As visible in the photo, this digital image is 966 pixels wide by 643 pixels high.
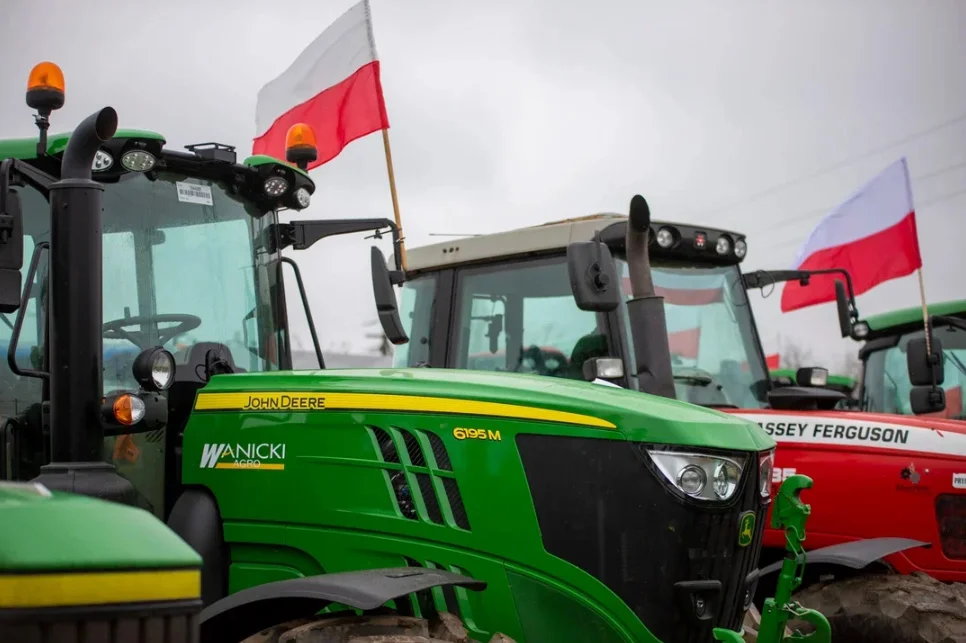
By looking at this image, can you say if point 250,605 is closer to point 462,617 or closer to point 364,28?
point 462,617

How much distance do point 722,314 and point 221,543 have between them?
3.84 m

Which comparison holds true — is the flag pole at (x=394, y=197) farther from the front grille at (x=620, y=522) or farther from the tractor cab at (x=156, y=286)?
the front grille at (x=620, y=522)

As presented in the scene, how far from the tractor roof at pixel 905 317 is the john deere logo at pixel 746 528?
217 inches

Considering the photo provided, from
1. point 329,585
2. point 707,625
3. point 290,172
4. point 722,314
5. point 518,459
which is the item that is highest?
point 290,172

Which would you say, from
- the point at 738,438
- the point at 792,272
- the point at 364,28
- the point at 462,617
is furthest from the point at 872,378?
the point at 462,617

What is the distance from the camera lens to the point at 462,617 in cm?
363

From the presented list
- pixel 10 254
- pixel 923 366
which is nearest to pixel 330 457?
pixel 10 254

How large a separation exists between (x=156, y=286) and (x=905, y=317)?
22.8 feet

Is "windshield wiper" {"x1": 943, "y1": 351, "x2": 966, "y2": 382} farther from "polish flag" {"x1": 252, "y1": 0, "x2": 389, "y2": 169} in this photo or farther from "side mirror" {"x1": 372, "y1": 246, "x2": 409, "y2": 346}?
"side mirror" {"x1": 372, "y1": 246, "x2": 409, "y2": 346}

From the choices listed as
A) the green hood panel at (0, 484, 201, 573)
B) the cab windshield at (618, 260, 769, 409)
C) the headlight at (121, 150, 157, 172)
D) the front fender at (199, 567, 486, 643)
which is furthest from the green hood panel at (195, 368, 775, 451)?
the cab windshield at (618, 260, 769, 409)

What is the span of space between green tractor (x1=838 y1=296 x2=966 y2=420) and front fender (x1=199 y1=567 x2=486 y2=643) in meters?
5.20

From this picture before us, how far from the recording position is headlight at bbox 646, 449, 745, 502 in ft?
11.8

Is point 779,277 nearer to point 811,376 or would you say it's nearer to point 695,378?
point 811,376

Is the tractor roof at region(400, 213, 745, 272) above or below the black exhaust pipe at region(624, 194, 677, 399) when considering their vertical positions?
above
